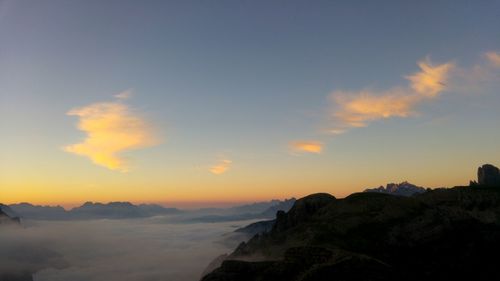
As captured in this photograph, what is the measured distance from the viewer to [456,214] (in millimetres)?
100312

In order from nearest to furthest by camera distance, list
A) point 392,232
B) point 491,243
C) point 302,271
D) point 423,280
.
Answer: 1. point 302,271
2. point 423,280
3. point 491,243
4. point 392,232

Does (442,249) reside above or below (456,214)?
below

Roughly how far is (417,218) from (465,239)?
11531mm

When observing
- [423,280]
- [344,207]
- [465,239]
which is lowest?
[423,280]

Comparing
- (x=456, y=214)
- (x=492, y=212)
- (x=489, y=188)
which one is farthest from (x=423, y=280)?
(x=489, y=188)

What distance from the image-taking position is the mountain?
71.6 metres

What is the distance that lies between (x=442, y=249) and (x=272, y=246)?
43.4 m

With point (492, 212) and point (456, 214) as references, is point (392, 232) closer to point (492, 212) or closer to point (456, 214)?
point (456, 214)

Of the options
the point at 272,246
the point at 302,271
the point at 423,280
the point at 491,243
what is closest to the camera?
the point at 302,271

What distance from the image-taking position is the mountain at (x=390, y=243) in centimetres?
7156

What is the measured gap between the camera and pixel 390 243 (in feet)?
303

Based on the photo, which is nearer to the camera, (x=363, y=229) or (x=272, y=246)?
(x=363, y=229)

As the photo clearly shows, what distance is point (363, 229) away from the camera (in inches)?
3962

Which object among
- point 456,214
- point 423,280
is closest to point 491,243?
point 456,214
